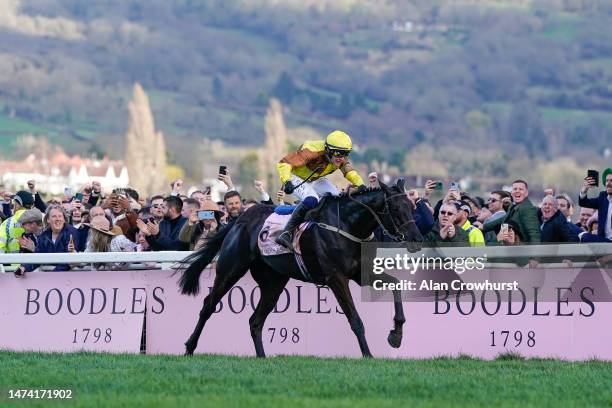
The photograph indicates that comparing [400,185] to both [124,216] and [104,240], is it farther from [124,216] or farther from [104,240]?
[124,216]

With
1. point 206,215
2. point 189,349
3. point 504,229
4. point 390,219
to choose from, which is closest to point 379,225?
point 390,219

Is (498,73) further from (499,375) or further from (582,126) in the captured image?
(499,375)

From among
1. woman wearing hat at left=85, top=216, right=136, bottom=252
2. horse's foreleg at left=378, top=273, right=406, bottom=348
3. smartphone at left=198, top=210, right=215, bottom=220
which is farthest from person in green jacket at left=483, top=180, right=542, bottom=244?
woman wearing hat at left=85, top=216, right=136, bottom=252

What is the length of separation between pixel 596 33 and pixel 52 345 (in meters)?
165

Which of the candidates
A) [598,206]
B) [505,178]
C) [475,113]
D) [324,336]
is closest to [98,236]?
[324,336]

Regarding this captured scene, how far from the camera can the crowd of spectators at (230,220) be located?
43.5 ft

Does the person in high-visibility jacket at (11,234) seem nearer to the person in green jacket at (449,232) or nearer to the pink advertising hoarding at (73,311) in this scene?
the pink advertising hoarding at (73,311)

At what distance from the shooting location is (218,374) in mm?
10602

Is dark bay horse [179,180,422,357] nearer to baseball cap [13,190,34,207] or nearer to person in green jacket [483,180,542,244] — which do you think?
person in green jacket [483,180,542,244]

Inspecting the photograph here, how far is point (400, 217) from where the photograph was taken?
1228cm

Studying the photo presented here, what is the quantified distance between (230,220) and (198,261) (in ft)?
5.00

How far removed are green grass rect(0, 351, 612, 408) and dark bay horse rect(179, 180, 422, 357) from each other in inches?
29.5

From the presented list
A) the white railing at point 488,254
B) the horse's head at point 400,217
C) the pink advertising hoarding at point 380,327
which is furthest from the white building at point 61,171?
the horse's head at point 400,217

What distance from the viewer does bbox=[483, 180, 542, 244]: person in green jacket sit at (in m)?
13.0
